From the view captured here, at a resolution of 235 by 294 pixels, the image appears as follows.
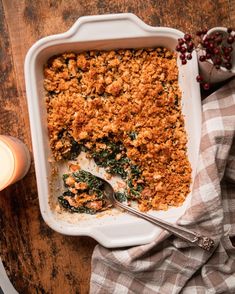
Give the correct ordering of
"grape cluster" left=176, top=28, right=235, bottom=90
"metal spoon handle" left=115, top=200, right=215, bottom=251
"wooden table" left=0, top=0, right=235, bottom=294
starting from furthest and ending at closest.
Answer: "wooden table" left=0, top=0, right=235, bottom=294 → "metal spoon handle" left=115, top=200, right=215, bottom=251 → "grape cluster" left=176, top=28, right=235, bottom=90

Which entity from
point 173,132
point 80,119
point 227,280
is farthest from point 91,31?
point 227,280

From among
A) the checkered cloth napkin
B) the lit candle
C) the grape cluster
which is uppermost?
the grape cluster

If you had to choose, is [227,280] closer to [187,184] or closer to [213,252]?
[213,252]

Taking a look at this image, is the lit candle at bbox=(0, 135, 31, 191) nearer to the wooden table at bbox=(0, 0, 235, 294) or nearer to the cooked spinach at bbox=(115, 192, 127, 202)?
Result: the wooden table at bbox=(0, 0, 235, 294)

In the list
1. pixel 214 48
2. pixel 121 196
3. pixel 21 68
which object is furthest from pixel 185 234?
pixel 21 68

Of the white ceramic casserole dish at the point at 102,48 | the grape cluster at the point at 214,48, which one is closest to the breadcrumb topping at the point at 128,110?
the white ceramic casserole dish at the point at 102,48

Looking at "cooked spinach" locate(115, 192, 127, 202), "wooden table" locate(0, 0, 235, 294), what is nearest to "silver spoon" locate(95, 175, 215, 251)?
"cooked spinach" locate(115, 192, 127, 202)

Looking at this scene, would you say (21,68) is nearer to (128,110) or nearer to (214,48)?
(128,110)
